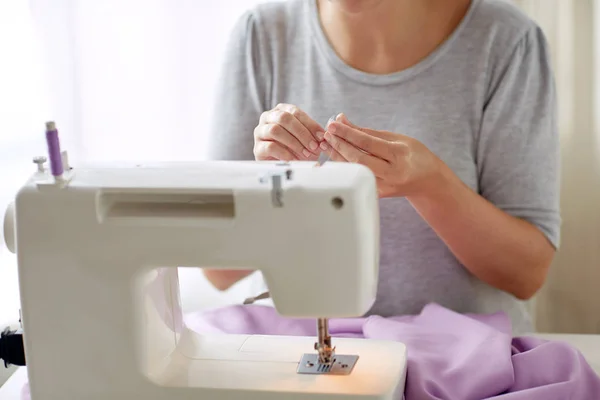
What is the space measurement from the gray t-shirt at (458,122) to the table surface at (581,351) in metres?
0.22

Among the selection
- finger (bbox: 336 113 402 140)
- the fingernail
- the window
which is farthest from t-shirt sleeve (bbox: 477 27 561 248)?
the window

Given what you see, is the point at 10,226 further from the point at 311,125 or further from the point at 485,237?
the point at 485,237

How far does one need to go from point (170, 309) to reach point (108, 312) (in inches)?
4.3

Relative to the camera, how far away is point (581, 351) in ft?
4.06

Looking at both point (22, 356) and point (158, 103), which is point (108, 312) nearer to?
point (22, 356)

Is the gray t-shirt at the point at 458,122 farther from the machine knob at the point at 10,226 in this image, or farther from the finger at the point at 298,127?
the machine knob at the point at 10,226

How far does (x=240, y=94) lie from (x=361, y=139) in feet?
1.75

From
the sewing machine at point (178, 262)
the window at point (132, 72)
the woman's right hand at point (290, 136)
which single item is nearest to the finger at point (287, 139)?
the woman's right hand at point (290, 136)

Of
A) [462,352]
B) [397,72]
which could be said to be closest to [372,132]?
[462,352]

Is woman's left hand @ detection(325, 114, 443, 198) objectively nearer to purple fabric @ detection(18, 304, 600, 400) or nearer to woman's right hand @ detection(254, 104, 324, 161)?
woman's right hand @ detection(254, 104, 324, 161)

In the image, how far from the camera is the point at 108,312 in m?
0.98

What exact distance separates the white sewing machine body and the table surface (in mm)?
135

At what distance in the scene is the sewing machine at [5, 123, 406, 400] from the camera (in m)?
0.92

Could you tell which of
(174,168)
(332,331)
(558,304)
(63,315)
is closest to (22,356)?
(63,315)
